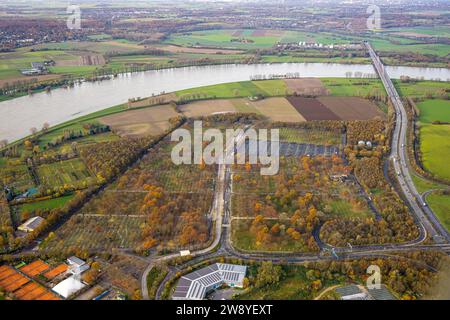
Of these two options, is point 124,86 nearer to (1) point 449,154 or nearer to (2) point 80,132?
(2) point 80,132

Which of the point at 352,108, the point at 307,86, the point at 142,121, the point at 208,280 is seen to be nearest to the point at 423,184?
the point at 352,108

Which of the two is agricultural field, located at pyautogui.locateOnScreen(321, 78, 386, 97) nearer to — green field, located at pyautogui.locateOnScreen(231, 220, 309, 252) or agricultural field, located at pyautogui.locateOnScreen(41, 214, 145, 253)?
green field, located at pyautogui.locateOnScreen(231, 220, 309, 252)

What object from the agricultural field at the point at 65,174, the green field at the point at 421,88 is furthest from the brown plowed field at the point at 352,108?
the agricultural field at the point at 65,174

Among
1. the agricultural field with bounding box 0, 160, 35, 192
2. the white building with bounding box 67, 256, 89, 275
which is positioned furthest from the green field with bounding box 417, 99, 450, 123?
the agricultural field with bounding box 0, 160, 35, 192

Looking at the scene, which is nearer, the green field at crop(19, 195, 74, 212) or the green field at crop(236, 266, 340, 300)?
the green field at crop(236, 266, 340, 300)

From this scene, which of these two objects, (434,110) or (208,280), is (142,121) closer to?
(208,280)

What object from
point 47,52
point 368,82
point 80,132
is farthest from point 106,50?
point 368,82
